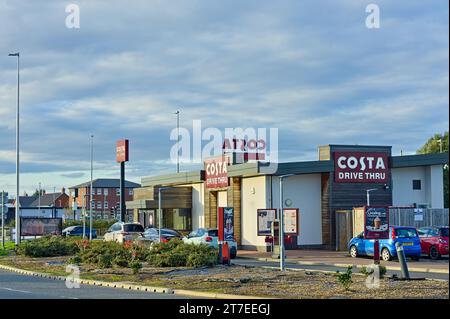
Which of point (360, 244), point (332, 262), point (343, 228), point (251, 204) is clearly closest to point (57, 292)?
point (332, 262)

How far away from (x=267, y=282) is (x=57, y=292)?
19.4ft

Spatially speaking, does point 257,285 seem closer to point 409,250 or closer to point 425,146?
point 409,250

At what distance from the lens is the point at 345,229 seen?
43.0m

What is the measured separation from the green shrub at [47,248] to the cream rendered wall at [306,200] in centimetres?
1176

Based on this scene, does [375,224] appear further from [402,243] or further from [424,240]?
[424,240]

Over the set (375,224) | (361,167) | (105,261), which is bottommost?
(105,261)

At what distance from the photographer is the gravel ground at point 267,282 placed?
62.5ft

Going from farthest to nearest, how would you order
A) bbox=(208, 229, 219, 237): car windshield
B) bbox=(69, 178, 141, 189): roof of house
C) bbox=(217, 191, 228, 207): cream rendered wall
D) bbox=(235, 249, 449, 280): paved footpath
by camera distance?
1. bbox=(69, 178, 141, 189): roof of house
2. bbox=(217, 191, 228, 207): cream rendered wall
3. bbox=(208, 229, 219, 237): car windshield
4. bbox=(235, 249, 449, 280): paved footpath

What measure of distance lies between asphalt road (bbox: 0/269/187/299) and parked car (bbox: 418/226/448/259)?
17.7 meters

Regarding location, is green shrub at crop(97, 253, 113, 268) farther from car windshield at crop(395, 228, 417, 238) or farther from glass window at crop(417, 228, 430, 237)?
glass window at crop(417, 228, 430, 237)

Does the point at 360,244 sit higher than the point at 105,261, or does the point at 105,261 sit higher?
the point at 360,244

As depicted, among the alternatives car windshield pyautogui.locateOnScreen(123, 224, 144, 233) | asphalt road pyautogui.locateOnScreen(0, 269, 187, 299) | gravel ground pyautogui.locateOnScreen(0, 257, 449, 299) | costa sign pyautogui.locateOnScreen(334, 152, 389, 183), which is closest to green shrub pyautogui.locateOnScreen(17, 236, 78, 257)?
car windshield pyautogui.locateOnScreen(123, 224, 144, 233)

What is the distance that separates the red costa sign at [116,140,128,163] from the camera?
201 ft

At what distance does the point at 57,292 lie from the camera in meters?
21.1
